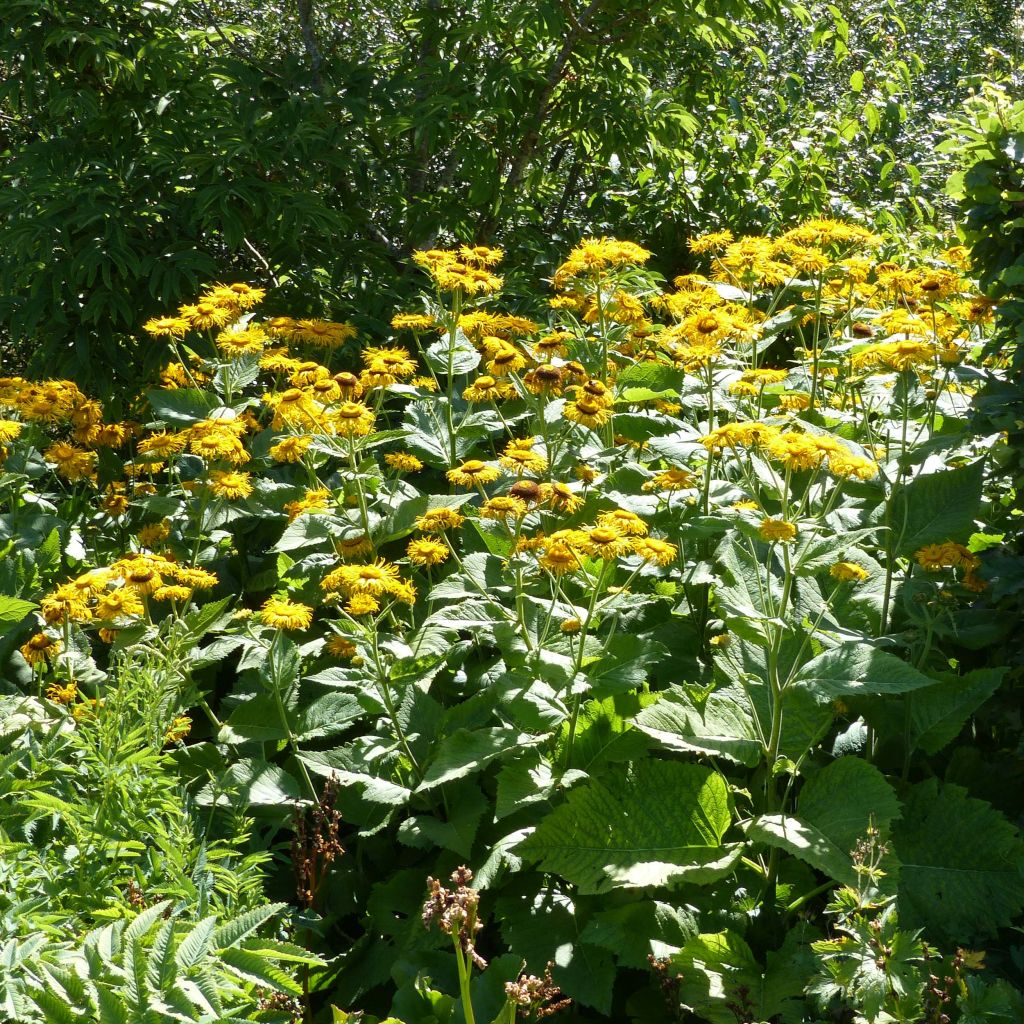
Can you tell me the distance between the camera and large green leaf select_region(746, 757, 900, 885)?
79.5 inches

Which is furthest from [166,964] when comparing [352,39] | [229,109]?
[352,39]

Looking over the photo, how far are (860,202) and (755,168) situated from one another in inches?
40.8

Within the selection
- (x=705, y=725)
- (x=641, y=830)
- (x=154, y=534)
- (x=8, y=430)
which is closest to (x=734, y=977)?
(x=641, y=830)

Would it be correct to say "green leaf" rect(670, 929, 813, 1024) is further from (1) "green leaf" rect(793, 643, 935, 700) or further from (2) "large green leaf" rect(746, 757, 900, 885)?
(1) "green leaf" rect(793, 643, 935, 700)

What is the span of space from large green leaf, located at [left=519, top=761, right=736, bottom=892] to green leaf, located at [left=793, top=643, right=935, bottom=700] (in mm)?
258

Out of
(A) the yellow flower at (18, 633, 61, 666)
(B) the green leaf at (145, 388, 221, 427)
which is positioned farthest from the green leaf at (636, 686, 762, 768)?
(B) the green leaf at (145, 388, 221, 427)

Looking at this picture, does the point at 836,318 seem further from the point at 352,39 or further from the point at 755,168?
the point at 352,39

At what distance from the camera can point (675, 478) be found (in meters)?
2.60

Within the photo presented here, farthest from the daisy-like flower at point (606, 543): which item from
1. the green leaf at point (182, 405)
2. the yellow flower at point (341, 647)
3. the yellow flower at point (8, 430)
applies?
the yellow flower at point (8, 430)

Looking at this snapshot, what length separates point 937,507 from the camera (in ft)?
8.50

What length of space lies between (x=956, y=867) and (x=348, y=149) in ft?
10.6

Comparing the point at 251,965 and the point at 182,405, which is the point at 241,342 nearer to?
the point at 182,405

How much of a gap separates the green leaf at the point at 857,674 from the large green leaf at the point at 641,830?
0.26 m

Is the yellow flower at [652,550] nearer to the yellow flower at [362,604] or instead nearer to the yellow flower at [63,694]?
the yellow flower at [362,604]
